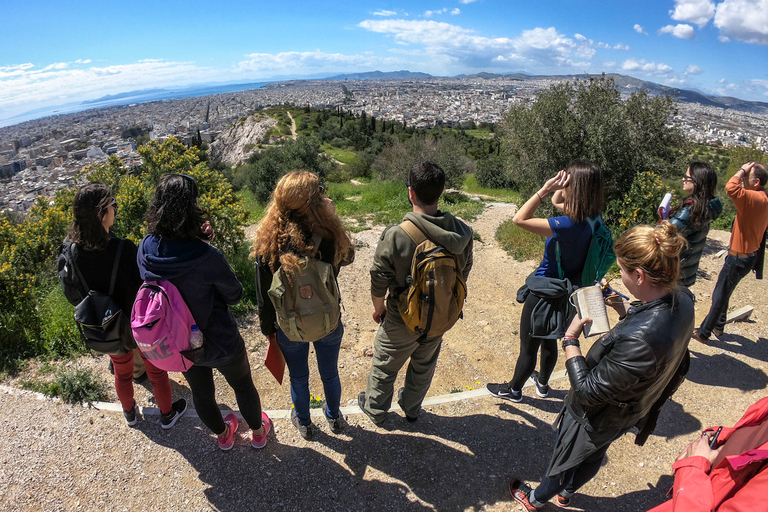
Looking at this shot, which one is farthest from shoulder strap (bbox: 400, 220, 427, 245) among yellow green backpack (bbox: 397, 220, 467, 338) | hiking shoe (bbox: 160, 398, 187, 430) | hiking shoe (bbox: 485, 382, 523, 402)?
hiking shoe (bbox: 160, 398, 187, 430)

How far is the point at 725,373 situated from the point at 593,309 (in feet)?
11.5

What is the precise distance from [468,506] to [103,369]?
3.72 m

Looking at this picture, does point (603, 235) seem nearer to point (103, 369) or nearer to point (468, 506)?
point (468, 506)

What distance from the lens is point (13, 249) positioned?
16.6ft

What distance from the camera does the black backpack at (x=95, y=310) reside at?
2.68 m

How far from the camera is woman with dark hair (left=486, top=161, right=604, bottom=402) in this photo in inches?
106

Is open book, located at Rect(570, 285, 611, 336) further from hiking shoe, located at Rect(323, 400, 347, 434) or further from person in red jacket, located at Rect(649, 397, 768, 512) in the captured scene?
hiking shoe, located at Rect(323, 400, 347, 434)

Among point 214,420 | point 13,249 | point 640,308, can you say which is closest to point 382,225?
point 13,249

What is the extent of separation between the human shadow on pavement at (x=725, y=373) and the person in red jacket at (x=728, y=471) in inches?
122

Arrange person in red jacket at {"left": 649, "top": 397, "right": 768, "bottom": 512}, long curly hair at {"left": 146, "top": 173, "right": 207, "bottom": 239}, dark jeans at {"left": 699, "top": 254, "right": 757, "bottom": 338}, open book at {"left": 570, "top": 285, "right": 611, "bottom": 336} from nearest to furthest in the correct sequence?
person in red jacket at {"left": 649, "top": 397, "right": 768, "bottom": 512}, open book at {"left": 570, "top": 285, "right": 611, "bottom": 336}, long curly hair at {"left": 146, "top": 173, "right": 207, "bottom": 239}, dark jeans at {"left": 699, "top": 254, "right": 757, "bottom": 338}

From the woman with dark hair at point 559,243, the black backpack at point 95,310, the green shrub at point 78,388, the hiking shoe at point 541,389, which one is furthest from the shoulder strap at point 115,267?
the hiking shoe at point 541,389

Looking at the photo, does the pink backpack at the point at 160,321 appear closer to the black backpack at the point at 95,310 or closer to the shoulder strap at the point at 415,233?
the black backpack at the point at 95,310

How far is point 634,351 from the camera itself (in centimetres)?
168

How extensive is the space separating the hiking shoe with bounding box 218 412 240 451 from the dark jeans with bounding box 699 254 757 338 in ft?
16.8
